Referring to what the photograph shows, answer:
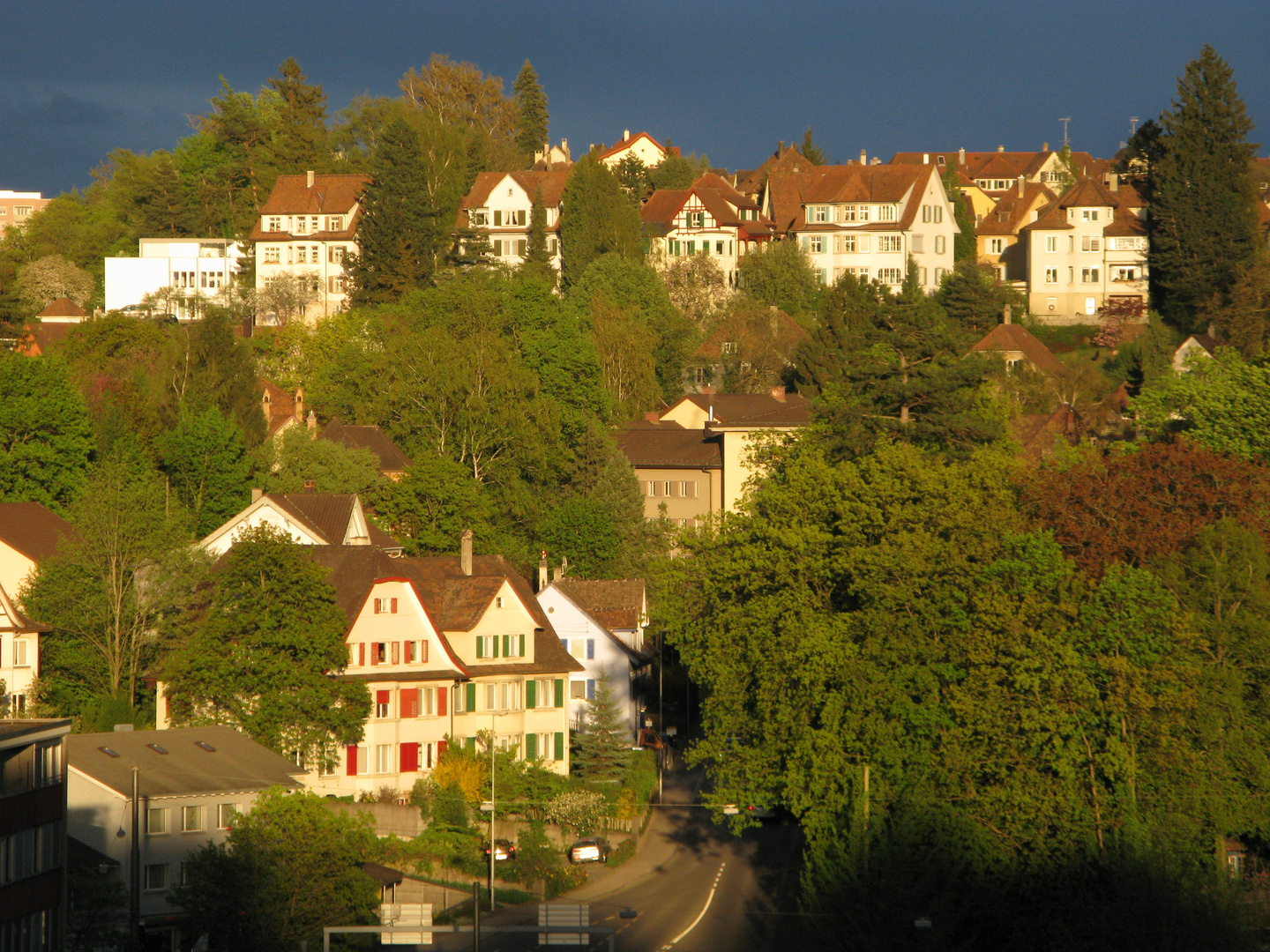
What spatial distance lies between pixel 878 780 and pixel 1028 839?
400cm

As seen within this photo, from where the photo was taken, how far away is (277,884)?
40.2m

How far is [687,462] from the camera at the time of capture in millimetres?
87875

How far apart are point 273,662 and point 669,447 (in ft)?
127

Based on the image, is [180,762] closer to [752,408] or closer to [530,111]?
[752,408]

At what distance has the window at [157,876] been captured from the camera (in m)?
45.9

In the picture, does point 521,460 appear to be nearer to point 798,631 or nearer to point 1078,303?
point 798,631

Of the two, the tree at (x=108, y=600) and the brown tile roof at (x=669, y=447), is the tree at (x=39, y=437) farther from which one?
the brown tile roof at (x=669, y=447)

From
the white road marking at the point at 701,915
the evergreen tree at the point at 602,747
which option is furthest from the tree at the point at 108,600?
the white road marking at the point at 701,915

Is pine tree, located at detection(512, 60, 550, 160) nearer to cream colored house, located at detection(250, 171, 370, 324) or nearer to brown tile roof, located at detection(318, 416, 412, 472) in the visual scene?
cream colored house, located at detection(250, 171, 370, 324)

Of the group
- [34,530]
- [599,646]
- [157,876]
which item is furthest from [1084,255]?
[157,876]

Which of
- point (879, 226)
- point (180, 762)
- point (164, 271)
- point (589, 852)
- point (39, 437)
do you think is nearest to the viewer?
point (180, 762)

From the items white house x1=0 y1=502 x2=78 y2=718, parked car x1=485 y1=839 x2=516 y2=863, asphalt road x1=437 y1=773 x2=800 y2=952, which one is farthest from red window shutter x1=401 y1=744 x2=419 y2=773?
white house x1=0 y1=502 x2=78 y2=718

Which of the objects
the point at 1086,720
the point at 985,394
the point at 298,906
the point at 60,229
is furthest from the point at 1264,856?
the point at 60,229

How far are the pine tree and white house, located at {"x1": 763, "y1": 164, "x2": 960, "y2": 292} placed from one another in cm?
3233
